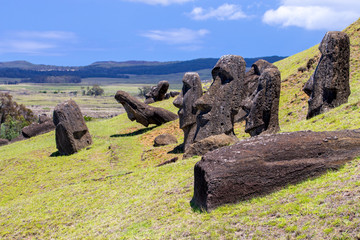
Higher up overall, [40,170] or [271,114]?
[271,114]

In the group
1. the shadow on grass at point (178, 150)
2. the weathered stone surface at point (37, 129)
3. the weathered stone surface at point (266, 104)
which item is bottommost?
the weathered stone surface at point (37, 129)

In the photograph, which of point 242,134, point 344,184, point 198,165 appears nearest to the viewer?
point 344,184

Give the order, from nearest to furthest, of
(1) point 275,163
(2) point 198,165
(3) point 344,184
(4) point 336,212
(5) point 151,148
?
1. (4) point 336,212
2. (3) point 344,184
3. (1) point 275,163
4. (2) point 198,165
5. (5) point 151,148

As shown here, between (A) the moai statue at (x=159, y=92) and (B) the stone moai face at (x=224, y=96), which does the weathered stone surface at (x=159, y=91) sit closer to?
(A) the moai statue at (x=159, y=92)

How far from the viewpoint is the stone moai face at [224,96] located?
67.8 feet

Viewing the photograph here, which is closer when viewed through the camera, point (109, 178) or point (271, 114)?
point (271, 114)

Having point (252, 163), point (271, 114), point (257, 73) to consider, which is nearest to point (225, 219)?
point (252, 163)

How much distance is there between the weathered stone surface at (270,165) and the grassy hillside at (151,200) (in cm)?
29

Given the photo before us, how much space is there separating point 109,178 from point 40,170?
26.1ft

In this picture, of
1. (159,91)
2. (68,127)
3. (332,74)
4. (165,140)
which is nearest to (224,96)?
(332,74)

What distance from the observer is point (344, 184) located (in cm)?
948

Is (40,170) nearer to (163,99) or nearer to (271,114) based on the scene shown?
(271,114)

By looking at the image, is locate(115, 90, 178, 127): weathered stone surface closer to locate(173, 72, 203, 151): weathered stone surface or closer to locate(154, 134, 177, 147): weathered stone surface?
locate(154, 134, 177, 147): weathered stone surface

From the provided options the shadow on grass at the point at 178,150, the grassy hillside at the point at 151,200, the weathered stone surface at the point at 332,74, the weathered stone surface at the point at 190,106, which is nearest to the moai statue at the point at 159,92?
the grassy hillside at the point at 151,200
